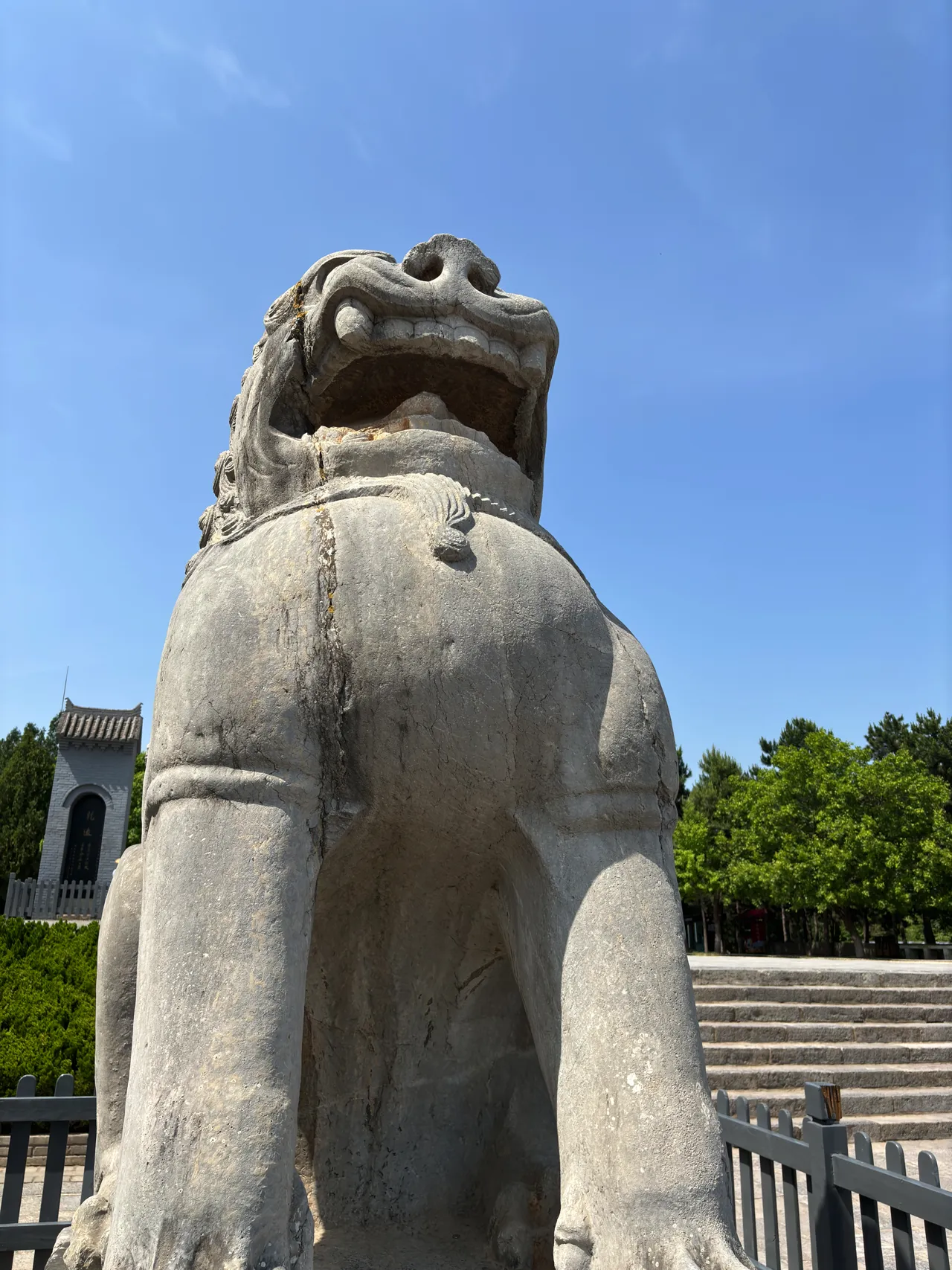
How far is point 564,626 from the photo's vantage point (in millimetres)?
1895

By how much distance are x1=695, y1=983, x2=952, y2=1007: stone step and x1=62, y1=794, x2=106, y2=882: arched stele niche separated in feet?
59.8

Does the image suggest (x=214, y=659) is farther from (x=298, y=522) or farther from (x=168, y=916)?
(x=168, y=916)

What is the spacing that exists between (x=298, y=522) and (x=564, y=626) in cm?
59

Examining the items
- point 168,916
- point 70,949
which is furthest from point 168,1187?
point 70,949

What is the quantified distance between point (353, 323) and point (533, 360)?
1.55ft

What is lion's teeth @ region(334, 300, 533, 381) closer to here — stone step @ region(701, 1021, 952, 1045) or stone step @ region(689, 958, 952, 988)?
stone step @ region(701, 1021, 952, 1045)

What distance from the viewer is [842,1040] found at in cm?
896

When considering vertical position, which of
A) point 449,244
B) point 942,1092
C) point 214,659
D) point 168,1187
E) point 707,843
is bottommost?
point 942,1092

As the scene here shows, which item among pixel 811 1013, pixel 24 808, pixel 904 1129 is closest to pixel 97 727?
pixel 24 808

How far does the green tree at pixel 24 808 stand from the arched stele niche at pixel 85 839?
5.09 metres

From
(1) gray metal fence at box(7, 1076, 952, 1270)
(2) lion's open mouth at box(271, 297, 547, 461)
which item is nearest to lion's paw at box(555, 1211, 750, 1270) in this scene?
(1) gray metal fence at box(7, 1076, 952, 1270)

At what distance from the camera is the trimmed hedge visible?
20.0ft

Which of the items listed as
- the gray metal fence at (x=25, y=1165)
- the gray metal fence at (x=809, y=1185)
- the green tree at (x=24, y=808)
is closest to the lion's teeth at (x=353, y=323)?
the gray metal fence at (x=809, y=1185)

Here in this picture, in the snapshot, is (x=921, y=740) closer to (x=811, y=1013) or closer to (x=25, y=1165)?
(x=811, y=1013)
